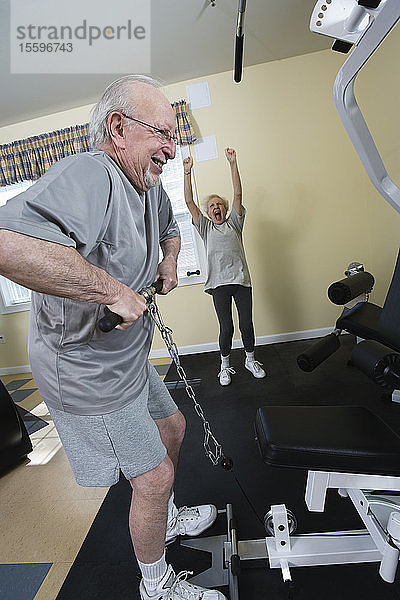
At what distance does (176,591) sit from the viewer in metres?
1.08

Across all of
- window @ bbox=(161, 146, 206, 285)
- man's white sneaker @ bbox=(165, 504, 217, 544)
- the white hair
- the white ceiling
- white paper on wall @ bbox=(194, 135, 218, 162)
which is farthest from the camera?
window @ bbox=(161, 146, 206, 285)

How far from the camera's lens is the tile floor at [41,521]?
1349mm

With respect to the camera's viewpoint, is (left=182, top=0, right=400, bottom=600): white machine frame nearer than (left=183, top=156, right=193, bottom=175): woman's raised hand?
Yes

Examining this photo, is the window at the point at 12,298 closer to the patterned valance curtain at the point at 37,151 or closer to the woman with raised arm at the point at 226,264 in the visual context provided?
the patterned valance curtain at the point at 37,151

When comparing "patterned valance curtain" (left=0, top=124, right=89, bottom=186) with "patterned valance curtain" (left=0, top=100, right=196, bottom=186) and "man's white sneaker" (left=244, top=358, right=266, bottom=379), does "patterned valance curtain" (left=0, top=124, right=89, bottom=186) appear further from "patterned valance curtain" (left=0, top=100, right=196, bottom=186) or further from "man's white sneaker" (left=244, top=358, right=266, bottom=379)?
"man's white sneaker" (left=244, top=358, right=266, bottom=379)

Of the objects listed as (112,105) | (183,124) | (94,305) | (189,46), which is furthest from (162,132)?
(183,124)

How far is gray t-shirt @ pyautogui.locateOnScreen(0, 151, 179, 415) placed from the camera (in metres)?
0.76

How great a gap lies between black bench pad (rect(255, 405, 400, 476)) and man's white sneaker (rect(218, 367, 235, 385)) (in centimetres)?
164

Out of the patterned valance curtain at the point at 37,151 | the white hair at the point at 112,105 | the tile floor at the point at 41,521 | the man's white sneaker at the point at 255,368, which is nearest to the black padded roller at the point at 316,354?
the man's white sneaker at the point at 255,368

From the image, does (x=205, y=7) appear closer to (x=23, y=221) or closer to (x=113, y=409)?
(x=23, y=221)

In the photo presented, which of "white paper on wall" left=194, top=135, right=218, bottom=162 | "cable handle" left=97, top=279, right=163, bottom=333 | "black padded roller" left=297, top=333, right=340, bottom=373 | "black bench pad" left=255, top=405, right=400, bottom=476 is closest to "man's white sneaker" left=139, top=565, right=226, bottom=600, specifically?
"black bench pad" left=255, top=405, right=400, bottom=476

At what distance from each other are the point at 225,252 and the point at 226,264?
91 millimetres

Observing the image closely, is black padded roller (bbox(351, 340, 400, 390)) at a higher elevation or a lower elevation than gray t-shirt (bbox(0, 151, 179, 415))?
lower

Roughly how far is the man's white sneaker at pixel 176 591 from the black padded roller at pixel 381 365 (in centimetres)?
85
